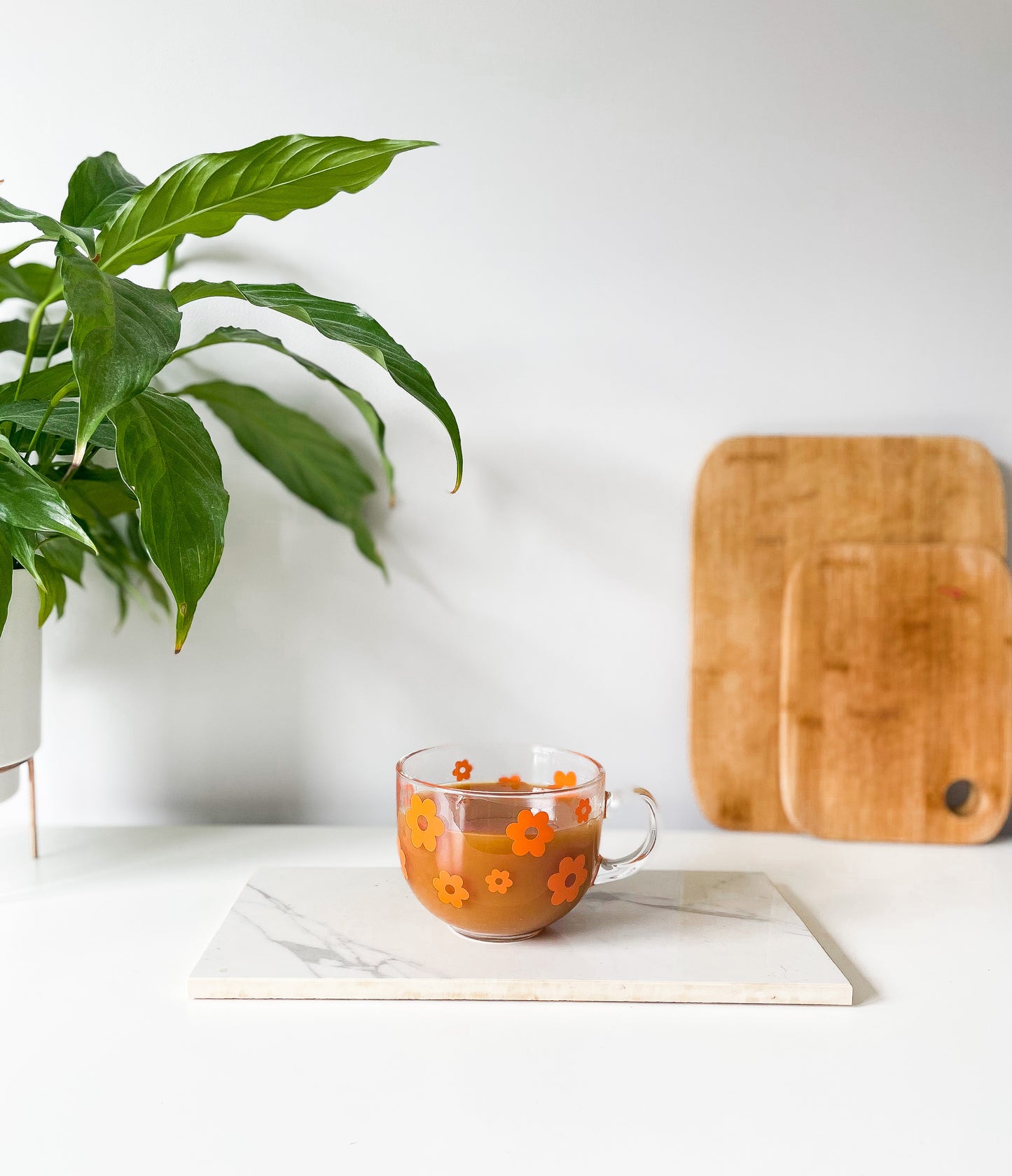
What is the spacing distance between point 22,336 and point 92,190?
0.20 m

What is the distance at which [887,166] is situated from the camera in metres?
0.89

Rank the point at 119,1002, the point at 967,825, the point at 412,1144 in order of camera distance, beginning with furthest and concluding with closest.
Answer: the point at 967,825 < the point at 119,1002 < the point at 412,1144

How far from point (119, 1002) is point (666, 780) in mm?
537

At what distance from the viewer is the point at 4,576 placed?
627mm

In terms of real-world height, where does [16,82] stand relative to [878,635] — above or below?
above

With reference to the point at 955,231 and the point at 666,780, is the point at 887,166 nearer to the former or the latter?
the point at 955,231

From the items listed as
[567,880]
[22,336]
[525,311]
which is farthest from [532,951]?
[22,336]

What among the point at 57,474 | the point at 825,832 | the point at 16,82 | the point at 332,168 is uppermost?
the point at 16,82

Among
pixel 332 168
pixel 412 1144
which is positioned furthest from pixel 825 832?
pixel 332 168

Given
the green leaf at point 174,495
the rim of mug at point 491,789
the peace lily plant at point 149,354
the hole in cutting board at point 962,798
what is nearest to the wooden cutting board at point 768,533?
the hole in cutting board at point 962,798

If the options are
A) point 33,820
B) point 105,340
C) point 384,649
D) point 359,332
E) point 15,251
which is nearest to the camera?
point 105,340

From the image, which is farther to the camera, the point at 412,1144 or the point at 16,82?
the point at 16,82

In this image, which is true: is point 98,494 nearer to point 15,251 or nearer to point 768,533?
point 15,251

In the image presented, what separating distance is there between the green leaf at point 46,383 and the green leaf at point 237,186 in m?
0.10
